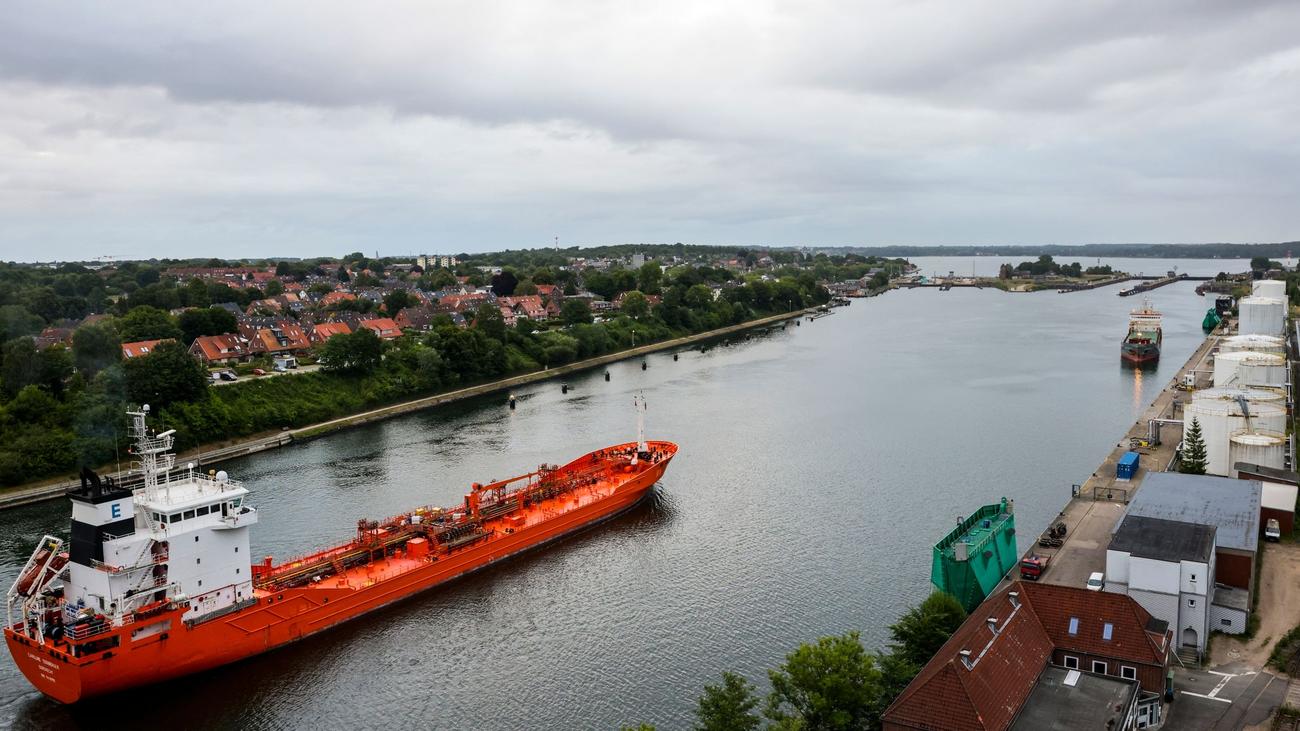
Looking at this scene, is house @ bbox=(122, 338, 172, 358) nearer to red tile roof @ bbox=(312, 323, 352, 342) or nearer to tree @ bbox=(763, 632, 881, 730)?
red tile roof @ bbox=(312, 323, 352, 342)

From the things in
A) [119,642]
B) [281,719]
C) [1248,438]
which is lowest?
[281,719]

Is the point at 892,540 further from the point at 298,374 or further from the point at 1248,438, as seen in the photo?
the point at 298,374

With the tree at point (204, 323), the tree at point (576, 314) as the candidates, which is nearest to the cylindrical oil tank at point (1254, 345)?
the tree at point (576, 314)

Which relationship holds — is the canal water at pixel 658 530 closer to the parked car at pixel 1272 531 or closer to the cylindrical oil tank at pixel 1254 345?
the cylindrical oil tank at pixel 1254 345

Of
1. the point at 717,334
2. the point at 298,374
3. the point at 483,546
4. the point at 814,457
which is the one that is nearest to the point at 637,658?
the point at 483,546

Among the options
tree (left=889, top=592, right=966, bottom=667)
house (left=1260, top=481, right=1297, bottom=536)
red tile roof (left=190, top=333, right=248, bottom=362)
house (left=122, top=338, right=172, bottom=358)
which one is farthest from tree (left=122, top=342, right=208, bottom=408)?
house (left=1260, top=481, right=1297, bottom=536)

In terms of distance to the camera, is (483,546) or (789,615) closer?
(789,615)
